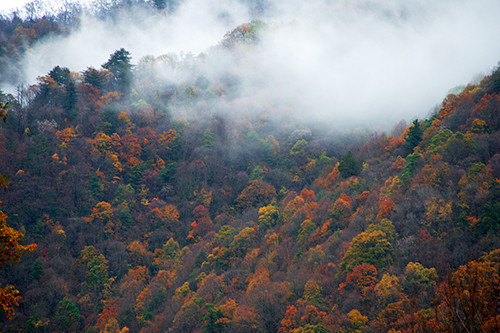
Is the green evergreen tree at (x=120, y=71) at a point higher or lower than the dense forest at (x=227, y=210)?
higher

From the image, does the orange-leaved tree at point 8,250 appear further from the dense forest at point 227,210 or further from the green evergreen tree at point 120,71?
the green evergreen tree at point 120,71

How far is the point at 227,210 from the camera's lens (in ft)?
273

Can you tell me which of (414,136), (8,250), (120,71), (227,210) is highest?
(120,71)

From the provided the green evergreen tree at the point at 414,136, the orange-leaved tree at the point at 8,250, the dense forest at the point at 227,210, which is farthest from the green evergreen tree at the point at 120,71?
the orange-leaved tree at the point at 8,250

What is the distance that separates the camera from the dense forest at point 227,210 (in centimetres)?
4244

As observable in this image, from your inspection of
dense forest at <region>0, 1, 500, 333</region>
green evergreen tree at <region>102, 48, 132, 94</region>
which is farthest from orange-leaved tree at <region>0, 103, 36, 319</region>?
green evergreen tree at <region>102, 48, 132, 94</region>

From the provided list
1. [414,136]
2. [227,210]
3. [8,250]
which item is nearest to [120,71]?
[227,210]

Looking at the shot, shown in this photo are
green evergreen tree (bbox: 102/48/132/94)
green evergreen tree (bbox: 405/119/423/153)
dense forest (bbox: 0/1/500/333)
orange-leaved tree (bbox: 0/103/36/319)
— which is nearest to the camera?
orange-leaved tree (bbox: 0/103/36/319)

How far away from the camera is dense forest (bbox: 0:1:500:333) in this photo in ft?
139

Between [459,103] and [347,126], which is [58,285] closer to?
[459,103]

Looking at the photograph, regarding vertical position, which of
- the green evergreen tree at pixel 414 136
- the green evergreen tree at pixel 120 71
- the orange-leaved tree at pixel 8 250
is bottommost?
the orange-leaved tree at pixel 8 250

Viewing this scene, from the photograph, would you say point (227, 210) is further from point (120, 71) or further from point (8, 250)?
point (8, 250)

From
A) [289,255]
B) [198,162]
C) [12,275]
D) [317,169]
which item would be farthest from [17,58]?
[289,255]

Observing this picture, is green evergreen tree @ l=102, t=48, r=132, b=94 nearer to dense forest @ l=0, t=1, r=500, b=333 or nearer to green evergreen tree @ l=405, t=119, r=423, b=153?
dense forest @ l=0, t=1, r=500, b=333
